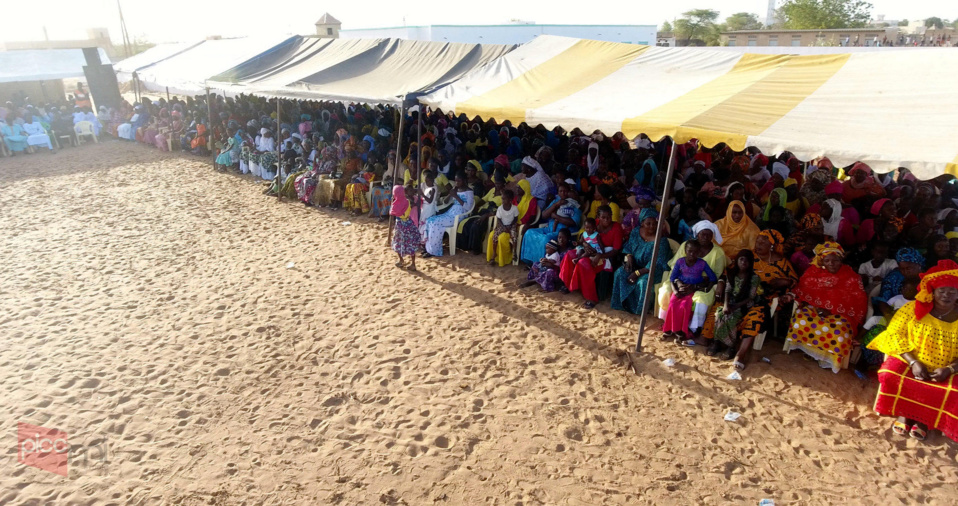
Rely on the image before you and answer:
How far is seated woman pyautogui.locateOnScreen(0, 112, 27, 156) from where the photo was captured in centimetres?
1523

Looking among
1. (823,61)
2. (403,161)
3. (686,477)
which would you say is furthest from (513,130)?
(686,477)

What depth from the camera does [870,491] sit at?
368cm

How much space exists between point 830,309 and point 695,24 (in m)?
53.9

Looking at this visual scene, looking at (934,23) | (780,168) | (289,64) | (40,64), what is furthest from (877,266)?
(934,23)

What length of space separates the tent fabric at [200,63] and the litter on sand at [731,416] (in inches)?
474

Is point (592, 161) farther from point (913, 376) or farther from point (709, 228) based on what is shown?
point (913, 376)

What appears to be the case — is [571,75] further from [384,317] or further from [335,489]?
[335,489]

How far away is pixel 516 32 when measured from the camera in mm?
37875

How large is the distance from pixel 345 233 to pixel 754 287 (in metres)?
6.01

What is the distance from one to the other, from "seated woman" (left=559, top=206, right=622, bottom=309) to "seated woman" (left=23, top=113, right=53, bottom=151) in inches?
655

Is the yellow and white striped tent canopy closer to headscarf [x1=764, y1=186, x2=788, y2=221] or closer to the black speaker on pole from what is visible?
headscarf [x1=764, y1=186, x2=788, y2=221]

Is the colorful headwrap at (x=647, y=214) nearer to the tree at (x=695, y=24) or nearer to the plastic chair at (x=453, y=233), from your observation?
the plastic chair at (x=453, y=233)

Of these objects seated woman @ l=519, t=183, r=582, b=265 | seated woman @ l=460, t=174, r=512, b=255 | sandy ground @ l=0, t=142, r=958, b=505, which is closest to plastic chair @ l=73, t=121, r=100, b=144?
sandy ground @ l=0, t=142, r=958, b=505

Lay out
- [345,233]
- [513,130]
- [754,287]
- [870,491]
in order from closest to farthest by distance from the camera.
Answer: [870,491]
[754,287]
[345,233]
[513,130]
